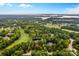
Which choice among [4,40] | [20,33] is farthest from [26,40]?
[4,40]

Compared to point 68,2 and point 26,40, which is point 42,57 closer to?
point 26,40

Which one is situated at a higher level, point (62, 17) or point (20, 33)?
point (62, 17)

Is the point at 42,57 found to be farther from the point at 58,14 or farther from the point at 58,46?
the point at 58,14

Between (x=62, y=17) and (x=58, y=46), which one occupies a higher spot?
(x=62, y=17)

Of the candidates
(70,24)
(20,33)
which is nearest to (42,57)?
(20,33)

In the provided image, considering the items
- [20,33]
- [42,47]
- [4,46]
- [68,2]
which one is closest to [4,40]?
[4,46]

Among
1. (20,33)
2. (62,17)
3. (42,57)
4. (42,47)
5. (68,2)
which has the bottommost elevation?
(42,57)
